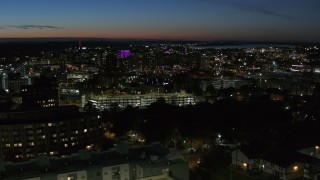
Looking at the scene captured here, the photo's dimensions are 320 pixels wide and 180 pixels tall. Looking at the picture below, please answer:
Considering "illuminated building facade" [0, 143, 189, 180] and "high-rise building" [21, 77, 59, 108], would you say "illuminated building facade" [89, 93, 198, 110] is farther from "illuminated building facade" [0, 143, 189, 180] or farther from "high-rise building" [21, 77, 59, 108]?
"illuminated building facade" [0, 143, 189, 180]

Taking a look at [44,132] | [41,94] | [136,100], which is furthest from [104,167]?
[136,100]

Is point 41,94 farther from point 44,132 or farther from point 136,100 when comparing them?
point 44,132

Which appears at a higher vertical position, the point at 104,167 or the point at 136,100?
the point at 104,167

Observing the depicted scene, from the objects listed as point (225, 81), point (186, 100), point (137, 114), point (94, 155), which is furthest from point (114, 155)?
point (225, 81)

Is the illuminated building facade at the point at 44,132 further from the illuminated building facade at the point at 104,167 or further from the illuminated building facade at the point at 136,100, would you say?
the illuminated building facade at the point at 136,100

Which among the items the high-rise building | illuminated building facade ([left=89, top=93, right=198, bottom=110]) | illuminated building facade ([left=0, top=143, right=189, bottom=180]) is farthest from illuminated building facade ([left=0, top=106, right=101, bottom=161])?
illuminated building facade ([left=89, top=93, right=198, bottom=110])

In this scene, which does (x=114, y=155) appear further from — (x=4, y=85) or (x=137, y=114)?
(x=4, y=85)

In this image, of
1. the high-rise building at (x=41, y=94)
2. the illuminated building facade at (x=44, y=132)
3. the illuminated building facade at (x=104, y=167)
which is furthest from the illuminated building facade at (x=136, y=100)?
the illuminated building facade at (x=104, y=167)

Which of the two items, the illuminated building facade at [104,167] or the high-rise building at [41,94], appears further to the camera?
the high-rise building at [41,94]

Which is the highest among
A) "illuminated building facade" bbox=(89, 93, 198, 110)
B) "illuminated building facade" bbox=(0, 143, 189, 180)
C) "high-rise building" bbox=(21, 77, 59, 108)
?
"illuminated building facade" bbox=(0, 143, 189, 180)
